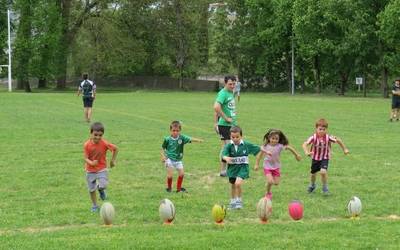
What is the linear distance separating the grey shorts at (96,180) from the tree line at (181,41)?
47.1m

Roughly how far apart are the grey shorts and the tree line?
47.1 m

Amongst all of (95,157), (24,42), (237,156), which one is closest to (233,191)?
(237,156)

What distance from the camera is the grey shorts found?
892 cm

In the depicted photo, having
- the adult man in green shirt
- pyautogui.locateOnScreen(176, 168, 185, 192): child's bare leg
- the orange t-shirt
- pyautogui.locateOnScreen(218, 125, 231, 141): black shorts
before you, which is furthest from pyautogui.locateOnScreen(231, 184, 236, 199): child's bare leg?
pyautogui.locateOnScreen(218, 125, 231, 141): black shorts

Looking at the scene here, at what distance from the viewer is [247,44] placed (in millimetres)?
66562

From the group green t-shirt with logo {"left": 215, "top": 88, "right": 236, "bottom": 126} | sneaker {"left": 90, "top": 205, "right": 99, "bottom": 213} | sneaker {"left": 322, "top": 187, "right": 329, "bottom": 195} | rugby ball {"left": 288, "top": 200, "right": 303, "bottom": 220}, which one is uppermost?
green t-shirt with logo {"left": 215, "top": 88, "right": 236, "bottom": 126}

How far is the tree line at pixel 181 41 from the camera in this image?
59.8 m

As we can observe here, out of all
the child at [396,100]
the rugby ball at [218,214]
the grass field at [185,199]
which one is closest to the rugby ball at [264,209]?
the grass field at [185,199]

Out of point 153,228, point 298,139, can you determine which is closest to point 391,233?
point 153,228

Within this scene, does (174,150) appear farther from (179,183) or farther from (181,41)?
(181,41)

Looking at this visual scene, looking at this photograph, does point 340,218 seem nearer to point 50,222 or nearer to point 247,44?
point 50,222

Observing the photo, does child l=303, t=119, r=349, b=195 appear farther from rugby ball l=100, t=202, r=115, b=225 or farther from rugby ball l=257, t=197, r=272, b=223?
rugby ball l=100, t=202, r=115, b=225

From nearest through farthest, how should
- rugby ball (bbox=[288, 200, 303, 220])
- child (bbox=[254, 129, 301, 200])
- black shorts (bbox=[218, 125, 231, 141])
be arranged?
rugby ball (bbox=[288, 200, 303, 220]) < child (bbox=[254, 129, 301, 200]) < black shorts (bbox=[218, 125, 231, 141])

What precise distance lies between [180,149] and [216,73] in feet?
213
